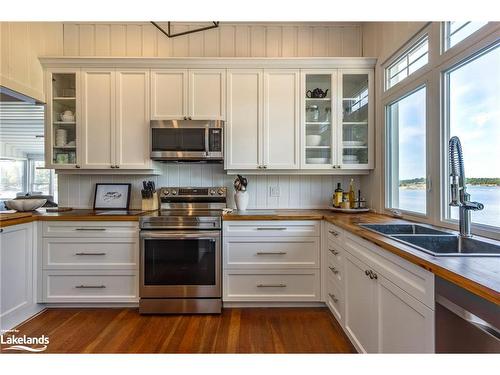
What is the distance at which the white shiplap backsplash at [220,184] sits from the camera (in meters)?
2.91

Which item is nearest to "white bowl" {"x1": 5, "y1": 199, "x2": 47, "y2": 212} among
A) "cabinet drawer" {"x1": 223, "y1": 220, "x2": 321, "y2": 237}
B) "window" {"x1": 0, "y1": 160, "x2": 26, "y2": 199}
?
"cabinet drawer" {"x1": 223, "y1": 220, "x2": 321, "y2": 237}

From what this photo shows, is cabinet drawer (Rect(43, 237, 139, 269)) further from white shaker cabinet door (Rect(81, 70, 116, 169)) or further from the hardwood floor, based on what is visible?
white shaker cabinet door (Rect(81, 70, 116, 169))

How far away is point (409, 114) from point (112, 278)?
288 centimetres

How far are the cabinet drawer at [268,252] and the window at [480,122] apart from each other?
114 centimetres

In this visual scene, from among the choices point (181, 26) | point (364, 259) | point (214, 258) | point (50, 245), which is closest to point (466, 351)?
point (364, 259)

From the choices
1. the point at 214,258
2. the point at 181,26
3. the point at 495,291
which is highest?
the point at 181,26

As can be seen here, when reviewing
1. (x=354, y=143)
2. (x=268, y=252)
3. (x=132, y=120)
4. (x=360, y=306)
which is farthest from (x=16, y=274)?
(x=354, y=143)

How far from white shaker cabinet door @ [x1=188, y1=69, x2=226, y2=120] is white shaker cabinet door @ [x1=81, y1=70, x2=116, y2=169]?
80 centimetres

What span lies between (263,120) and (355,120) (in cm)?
94

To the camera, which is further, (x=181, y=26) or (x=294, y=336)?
(x=181, y=26)

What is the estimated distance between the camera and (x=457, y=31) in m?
1.58

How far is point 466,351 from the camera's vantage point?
955mm

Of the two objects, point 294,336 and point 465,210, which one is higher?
point 465,210
